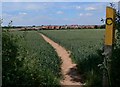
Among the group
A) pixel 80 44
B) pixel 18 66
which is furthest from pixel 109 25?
pixel 80 44

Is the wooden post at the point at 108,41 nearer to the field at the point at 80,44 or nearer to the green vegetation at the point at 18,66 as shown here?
the green vegetation at the point at 18,66

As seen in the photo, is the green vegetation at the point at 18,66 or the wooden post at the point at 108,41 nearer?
the wooden post at the point at 108,41

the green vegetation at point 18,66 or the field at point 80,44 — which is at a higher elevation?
A: the green vegetation at point 18,66

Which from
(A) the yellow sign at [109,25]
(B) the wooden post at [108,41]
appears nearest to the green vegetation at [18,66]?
(B) the wooden post at [108,41]

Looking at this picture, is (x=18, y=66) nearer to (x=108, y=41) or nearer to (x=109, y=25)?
(x=108, y=41)

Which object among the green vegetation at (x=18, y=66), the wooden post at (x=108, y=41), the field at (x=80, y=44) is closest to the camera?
the wooden post at (x=108, y=41)

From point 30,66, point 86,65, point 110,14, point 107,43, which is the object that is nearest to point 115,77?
point 107,43

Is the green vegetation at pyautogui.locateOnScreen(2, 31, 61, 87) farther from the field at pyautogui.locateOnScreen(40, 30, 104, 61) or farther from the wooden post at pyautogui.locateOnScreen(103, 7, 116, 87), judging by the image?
the field at pyautogui.locateOnScreen(40, 30, 104, 61)

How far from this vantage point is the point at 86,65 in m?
14.7

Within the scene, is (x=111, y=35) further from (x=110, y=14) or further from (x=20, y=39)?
(x=20, y=39)

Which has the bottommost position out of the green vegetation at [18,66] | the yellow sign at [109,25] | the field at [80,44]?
the field at [80,44]

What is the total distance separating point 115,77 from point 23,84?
2649 millimetres

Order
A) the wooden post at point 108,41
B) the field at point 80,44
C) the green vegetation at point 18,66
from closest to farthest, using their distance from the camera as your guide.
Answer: the wooden post at point 108,41 → the green vegetation at point 18,66 → the field at point 80,44

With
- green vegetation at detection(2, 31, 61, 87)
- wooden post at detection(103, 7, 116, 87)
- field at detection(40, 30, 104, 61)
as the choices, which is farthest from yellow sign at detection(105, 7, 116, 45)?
field at detection(40, 30, 104, 61)
